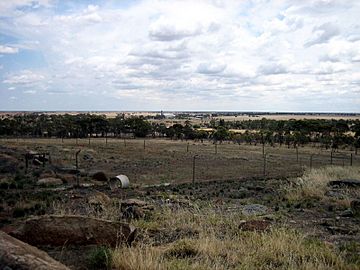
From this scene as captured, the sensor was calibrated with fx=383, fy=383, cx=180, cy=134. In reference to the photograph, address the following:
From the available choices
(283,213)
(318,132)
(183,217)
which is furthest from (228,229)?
(318,132)

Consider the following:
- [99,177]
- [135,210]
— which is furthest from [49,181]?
[135,210]

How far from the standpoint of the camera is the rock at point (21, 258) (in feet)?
15.5

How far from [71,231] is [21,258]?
10.2 ft

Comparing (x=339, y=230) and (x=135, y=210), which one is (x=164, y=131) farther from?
(x=339, y=230)

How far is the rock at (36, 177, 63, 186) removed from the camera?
70.0 ft

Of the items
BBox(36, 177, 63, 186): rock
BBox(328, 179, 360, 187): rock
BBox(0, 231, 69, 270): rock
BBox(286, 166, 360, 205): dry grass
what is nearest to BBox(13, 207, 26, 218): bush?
BBox(0, 231, 69, 270): rock

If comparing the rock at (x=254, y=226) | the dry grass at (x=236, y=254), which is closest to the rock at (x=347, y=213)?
the rock at (x=254, y=226)

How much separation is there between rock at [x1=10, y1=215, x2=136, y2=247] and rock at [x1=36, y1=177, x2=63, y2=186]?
14003 mm

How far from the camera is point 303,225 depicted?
1170 cm

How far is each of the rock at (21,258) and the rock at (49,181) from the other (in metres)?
16.9

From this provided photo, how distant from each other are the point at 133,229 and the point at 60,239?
1506mm

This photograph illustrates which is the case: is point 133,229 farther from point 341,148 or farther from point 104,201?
point 341,148

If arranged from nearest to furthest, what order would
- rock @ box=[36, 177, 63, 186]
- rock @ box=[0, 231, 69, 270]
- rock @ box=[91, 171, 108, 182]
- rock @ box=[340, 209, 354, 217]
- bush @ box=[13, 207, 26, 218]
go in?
rock @ box=[0, 231, 69, 270] → bush @ box=[13, 207, 26, 218] → rock @ box=[340, 209, 354, 217] → rock @ box=[36, 177, 63, 186] → rock @ box=[91, 171, 108, 182]

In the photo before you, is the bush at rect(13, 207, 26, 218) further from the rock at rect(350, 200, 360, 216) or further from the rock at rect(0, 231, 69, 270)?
the rock at rect(350, 200, 360, 216)
